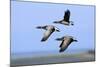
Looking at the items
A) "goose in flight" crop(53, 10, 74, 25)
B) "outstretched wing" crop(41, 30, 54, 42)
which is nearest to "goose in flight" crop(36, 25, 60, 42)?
"outstretched wing" crop(41, 30, 54, 42)

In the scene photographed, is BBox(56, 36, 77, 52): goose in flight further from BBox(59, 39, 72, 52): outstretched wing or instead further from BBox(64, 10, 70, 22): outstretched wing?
BBox(64, 10, 70, 22): outstretched wing

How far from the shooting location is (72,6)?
2.47 metres

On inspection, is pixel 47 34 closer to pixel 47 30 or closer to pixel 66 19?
pixel 47 30

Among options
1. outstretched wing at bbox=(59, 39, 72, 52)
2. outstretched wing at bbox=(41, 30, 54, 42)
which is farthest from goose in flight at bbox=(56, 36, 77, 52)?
outstretched wing at bbox=(41, 30, 54, 42)

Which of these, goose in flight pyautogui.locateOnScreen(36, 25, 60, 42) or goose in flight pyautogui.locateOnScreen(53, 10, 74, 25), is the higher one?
goose in flight pyautogui.locateOnScreen(53, 10, 74, 25)

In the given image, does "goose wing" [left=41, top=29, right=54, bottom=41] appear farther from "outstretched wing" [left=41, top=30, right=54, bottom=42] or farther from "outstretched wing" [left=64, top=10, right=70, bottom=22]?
"outstretched wing" [left=64, top=10, right=70, bottom=22]

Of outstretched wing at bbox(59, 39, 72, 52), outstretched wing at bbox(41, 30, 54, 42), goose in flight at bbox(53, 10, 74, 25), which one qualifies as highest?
goose in flight at bbox(53, 10, 74, 25)

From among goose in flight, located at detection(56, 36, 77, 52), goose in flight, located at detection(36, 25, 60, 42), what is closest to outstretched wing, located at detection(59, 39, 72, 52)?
goose in flight, located at detection(56, 36, 77, 52)

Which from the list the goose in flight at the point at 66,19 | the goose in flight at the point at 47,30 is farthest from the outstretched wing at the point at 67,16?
the goose in flight at the point at 47,30

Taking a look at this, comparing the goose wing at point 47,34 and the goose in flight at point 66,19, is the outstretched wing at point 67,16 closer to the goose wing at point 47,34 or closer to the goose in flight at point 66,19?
the goose in flight at point 66,19

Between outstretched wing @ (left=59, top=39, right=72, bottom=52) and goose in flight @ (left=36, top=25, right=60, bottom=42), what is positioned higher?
goose in flight @ (left=36, top=25, right=60, bottom=42)
